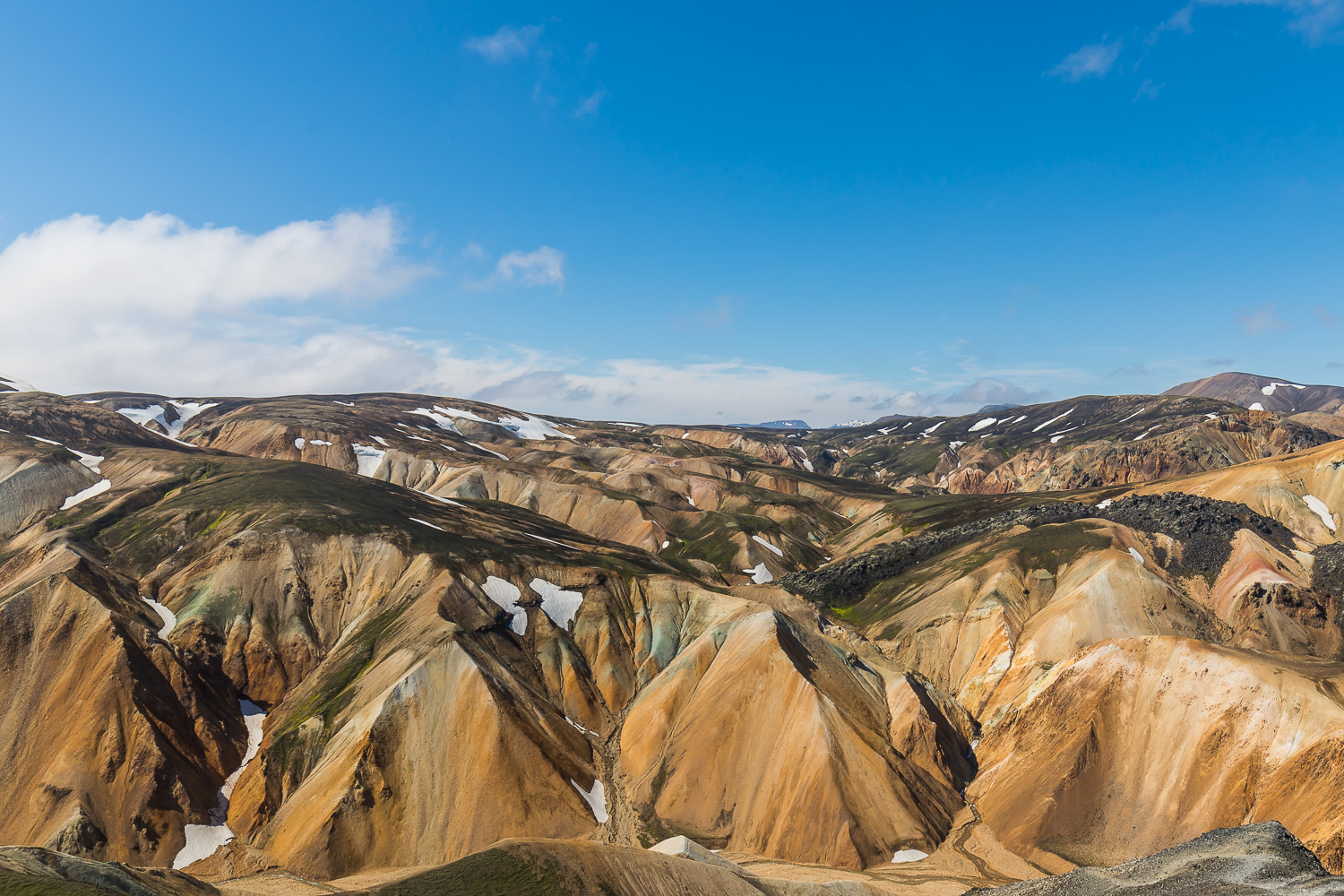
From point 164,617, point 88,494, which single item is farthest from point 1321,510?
point 88,494

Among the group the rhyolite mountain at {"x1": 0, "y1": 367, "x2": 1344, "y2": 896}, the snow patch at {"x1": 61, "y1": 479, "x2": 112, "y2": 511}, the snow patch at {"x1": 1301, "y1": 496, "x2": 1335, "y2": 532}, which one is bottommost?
the rhyolite mountain at {"x1": 0, "y1": 367, "x2": 1344, "y2": 896}

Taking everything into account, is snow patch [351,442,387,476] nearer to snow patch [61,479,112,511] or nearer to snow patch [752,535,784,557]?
snow patch [61,479,112,511]

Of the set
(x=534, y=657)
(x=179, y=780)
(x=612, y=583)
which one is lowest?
(x=179, y=780)

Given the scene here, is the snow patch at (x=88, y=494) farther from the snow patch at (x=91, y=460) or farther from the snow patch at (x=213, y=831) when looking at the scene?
the snow patch at (x=213, y=831)

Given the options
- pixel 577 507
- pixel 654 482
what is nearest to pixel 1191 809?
pixel 577 507

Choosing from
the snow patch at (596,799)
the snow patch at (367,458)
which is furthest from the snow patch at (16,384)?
the snow patch at (596,799)

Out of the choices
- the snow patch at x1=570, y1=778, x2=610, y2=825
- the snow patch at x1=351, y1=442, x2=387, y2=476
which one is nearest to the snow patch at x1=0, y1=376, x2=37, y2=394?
the snow patch at x1=351, y1=442, x2=387, y2=476

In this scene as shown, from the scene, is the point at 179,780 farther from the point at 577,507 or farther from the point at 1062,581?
the point at 577,507
